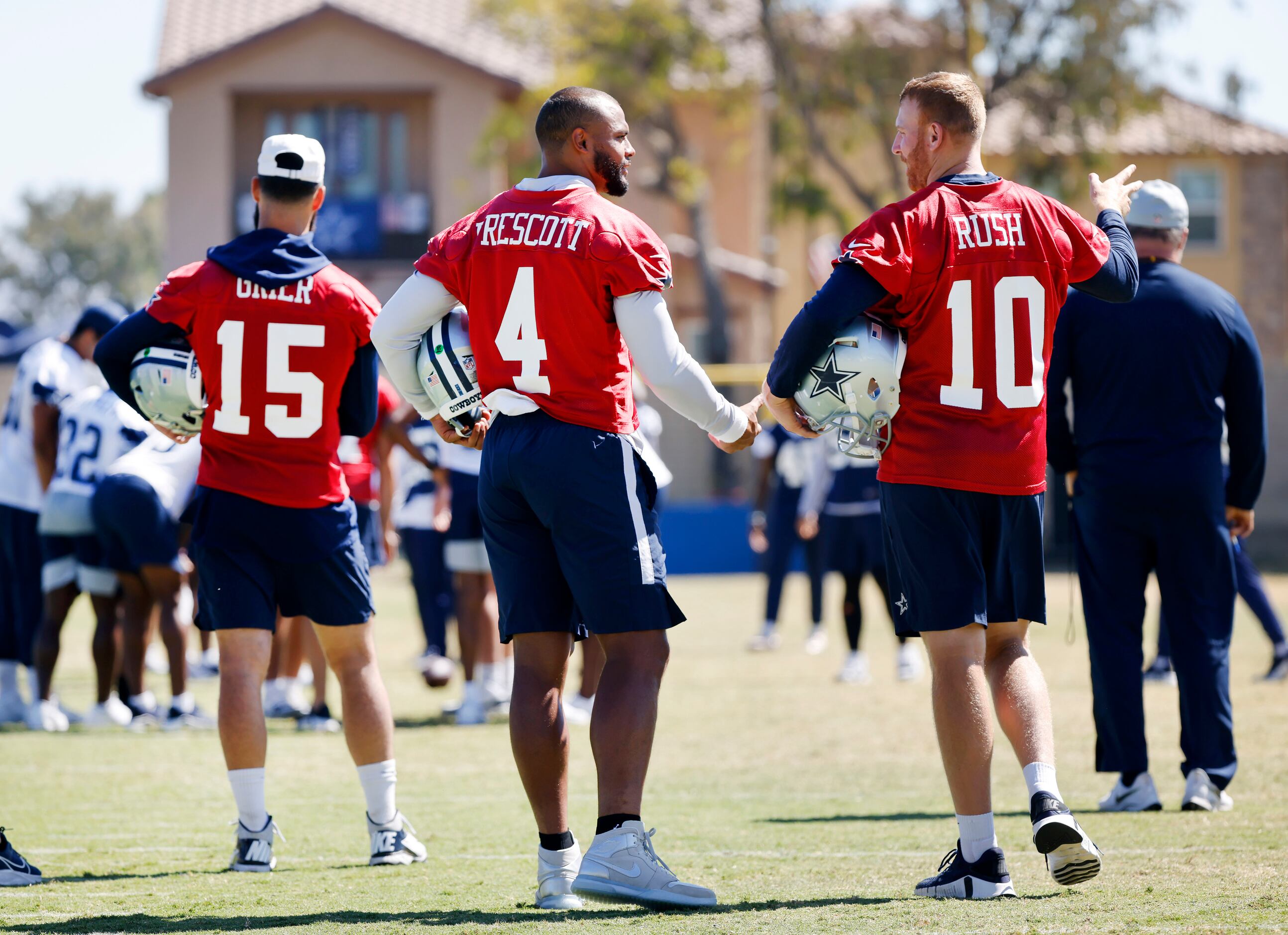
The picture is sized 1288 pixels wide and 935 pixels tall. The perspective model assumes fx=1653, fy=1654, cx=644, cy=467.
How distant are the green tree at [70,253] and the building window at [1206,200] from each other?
49734 millimetres

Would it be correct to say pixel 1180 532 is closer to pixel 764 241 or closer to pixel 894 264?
pixel 894 264

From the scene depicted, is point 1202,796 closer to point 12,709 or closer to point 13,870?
point 13,870

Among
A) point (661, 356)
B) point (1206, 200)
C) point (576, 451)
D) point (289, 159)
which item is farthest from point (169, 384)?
point (1206, 200)

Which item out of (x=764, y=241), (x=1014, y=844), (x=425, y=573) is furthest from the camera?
(x=764, y=241)

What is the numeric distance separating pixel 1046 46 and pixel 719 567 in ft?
38.5

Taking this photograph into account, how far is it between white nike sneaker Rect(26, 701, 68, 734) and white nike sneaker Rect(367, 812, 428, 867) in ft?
15.0

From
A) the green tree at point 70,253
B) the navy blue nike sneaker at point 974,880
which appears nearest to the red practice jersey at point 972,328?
the navy blue nike sneaker at point 974,880

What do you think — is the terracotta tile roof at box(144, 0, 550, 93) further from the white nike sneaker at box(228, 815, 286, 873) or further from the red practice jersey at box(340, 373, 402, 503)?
the white nike sneaker at box(228, 815, 286, 873)

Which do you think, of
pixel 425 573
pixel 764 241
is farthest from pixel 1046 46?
pixel 425 573

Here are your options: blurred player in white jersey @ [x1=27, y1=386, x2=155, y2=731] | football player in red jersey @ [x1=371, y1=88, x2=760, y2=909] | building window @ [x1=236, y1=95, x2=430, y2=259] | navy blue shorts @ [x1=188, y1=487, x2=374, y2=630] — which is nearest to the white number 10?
football player in red jersey @ [x1=371, y1=88, x2=760, y2=909]

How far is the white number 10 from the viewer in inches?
178

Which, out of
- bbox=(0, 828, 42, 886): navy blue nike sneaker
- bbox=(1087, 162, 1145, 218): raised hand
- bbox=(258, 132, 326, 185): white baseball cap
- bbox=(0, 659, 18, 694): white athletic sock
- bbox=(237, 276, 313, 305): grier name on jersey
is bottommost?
bbox=(0, 659, 18, 694): white athletic sock

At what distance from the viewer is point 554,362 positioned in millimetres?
4453

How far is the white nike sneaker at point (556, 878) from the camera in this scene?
→ 447cm
